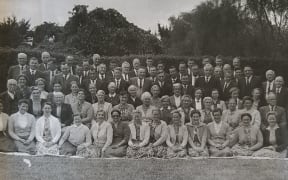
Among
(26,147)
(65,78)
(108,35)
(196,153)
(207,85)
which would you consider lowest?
(196,153)

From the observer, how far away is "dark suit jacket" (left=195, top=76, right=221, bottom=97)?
18.0ft

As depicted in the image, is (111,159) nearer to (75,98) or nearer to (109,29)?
(75,98)

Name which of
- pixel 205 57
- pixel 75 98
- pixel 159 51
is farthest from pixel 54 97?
pixel 205 57

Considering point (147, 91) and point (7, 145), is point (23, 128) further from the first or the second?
point (147, 91)

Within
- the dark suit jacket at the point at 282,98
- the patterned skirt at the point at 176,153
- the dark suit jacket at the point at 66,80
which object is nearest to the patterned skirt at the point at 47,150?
the dark suit jacket at the point at 66,80

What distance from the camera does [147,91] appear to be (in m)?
5.48

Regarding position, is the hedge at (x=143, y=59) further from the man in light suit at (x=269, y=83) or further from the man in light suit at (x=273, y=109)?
the man in light suit at (x=273, y=109)

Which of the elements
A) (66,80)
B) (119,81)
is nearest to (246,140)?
(119,81)

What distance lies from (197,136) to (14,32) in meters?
Answer: 1.82

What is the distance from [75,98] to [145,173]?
889 mm

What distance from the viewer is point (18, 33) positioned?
17.7ft

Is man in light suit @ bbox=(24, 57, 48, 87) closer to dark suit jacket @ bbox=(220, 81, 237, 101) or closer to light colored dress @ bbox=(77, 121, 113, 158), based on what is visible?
light colored dress @ bbox=(77, 121, 113, 158)

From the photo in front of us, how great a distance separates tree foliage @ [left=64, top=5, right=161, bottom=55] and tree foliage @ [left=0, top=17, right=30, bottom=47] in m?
0.37

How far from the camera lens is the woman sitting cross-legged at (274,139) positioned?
5449 millimetres
